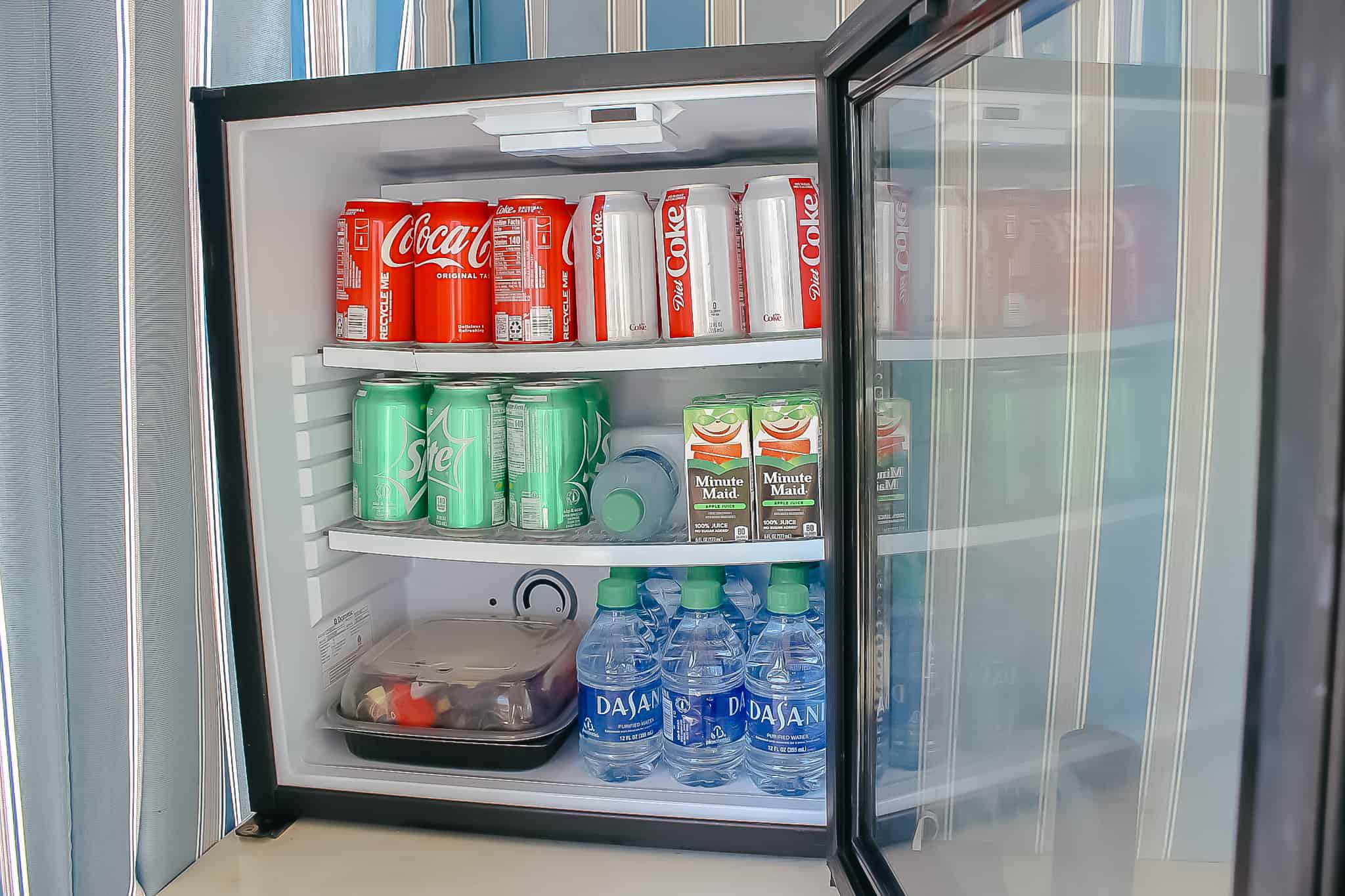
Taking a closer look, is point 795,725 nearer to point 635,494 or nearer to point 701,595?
point 701,595

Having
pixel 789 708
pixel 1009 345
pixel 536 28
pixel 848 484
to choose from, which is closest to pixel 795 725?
pixel 789 708

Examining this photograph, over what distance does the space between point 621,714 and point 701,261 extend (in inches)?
22.3

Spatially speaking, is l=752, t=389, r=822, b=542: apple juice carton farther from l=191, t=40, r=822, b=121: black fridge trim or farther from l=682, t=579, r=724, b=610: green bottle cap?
l=191, t=40, r=822, b=121: black fridge trim

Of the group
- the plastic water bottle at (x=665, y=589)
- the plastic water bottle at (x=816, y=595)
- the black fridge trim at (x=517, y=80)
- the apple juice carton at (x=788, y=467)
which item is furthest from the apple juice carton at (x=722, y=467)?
the black fridge trim at (x=517, y=80)

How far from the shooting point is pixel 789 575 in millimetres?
1095

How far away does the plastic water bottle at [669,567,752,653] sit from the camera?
113cm

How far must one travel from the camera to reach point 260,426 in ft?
3.65

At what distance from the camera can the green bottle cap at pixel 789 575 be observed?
1.09m

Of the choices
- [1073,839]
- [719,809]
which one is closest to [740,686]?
[719,809]

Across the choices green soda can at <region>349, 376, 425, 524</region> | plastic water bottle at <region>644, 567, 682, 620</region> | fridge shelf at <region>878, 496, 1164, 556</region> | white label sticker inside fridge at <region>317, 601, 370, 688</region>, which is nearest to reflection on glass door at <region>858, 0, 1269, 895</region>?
fridge shelf at <region>878, 496, 1164, 556</region>

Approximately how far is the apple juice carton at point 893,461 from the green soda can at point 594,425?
1.51ft

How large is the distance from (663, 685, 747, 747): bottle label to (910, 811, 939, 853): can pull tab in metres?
0.35

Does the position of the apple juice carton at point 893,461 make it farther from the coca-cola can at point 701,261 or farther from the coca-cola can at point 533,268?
the coca-cola can at point 533,268

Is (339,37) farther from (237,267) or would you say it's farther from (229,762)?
(229,762)
